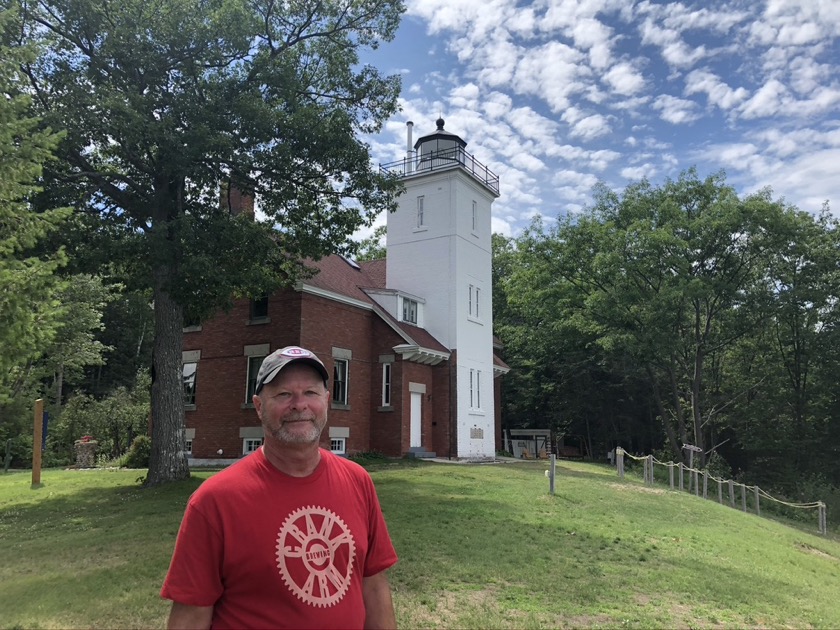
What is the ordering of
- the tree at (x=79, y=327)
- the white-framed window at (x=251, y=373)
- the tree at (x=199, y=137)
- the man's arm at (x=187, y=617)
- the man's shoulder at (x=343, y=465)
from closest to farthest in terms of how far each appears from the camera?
the man's arm at (x=187, y=617) < the man's shoulder at (x=343, y=465) < the tree at (x=199, y=137) < the white-framed window at (x=251, y=373) < the tree at (x=79, y=327)

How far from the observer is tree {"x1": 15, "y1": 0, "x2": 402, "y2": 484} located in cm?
1327

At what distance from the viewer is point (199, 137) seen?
44.1 feet

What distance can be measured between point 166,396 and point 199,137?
5.90m

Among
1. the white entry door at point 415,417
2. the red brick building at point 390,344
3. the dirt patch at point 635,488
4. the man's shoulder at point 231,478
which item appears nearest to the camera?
the man's shoulder at point 231,478

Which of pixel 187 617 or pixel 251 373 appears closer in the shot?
pixel 187 617

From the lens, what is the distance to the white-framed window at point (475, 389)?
26.8m

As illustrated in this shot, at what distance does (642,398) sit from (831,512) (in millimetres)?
17011

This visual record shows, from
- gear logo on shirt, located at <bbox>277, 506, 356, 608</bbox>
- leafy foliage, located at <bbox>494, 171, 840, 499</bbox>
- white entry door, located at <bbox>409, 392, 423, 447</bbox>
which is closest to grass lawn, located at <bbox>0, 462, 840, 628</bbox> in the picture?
gear logo on shirt, located at <bbox>277, 506, 356, 608</bbox>

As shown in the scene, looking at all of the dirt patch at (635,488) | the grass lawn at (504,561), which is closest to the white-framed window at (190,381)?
the grass lawn at (504,561)

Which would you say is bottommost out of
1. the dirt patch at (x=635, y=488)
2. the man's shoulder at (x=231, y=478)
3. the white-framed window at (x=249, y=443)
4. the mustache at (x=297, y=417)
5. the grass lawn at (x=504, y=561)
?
the dirt patch at (x=635, y=488)

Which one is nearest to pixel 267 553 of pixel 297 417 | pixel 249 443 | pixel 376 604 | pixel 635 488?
pixel 297 417

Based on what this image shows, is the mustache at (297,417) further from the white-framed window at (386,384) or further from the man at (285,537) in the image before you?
the white-framed window at (386,384)

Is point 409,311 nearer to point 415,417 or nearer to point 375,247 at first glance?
point 415,417

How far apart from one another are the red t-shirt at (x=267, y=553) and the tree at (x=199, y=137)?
1145cm
